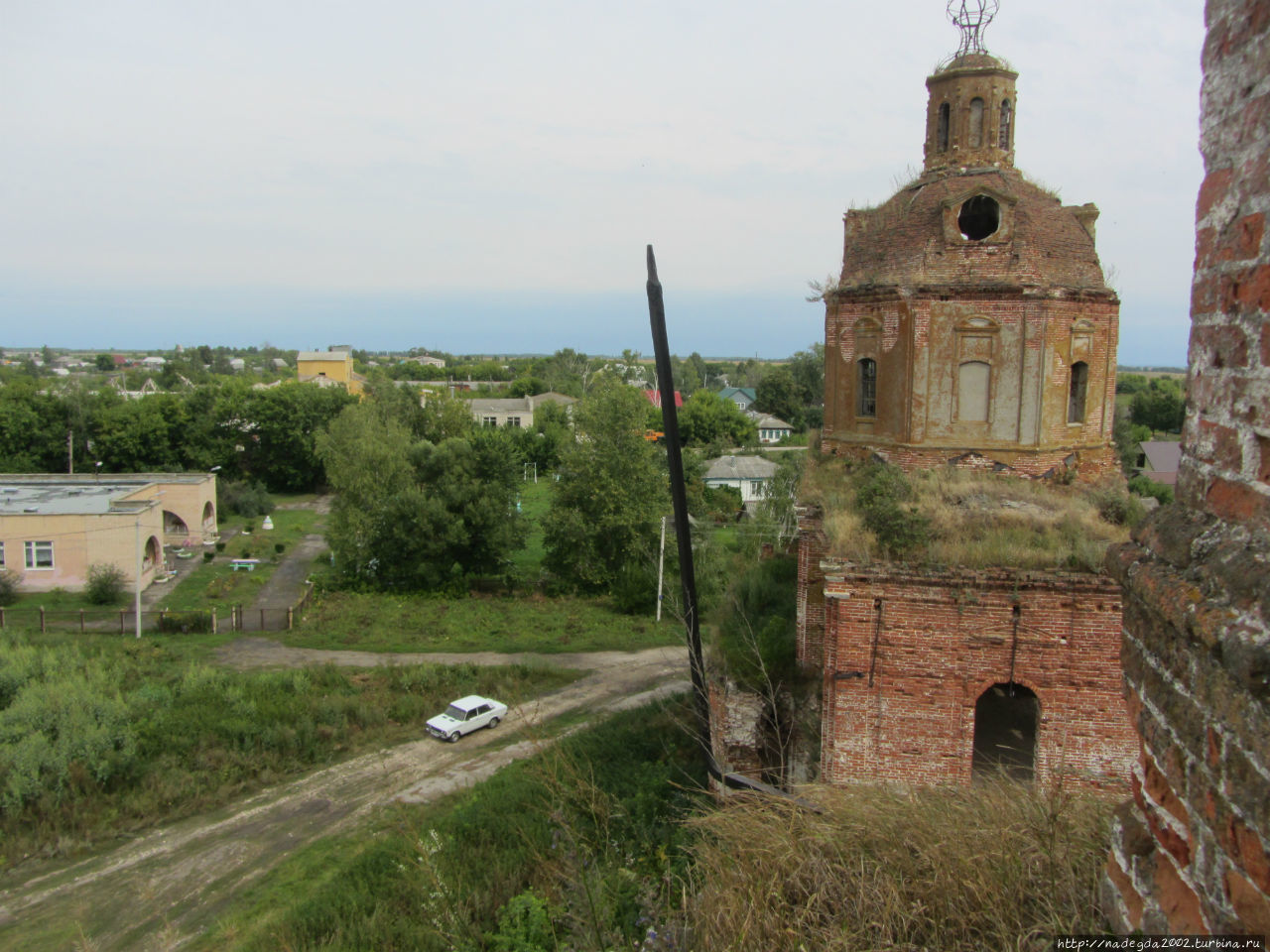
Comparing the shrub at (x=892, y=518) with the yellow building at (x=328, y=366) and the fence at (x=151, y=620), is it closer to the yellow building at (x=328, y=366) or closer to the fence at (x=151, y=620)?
the fence at (x=151, y=620)

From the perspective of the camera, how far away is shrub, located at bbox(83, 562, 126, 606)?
2655cm

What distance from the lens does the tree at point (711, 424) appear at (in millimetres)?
59031

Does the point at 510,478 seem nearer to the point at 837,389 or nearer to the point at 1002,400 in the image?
the point at 837,389

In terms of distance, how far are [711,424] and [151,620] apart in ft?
135

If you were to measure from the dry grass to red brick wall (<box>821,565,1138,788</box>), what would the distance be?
16.1 feet

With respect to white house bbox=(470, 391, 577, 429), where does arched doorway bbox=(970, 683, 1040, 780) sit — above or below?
below

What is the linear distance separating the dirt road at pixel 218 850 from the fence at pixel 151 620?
10.4 meters

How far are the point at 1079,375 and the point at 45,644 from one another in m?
25.4

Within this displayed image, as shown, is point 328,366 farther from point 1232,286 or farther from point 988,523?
point 1232,286

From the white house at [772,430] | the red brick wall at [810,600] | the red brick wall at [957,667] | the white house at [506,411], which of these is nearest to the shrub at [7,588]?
the red brick wall at [810,600]

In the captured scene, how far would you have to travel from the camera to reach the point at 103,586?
87.1 ft

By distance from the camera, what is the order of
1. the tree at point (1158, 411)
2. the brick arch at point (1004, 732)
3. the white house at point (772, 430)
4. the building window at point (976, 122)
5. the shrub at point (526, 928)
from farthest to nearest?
the white house at point (772, 430) < the tree at point (1158, 411) < the building window at point (976, 122) < the brick arch at point (1004, 732) < the shrub at point (526, 928)

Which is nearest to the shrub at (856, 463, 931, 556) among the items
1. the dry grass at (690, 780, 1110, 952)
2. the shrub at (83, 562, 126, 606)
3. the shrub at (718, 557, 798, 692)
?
the shrub at (718, 557, 798, 692)

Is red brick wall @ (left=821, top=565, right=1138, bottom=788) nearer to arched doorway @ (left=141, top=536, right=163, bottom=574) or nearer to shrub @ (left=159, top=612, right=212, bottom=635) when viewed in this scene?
shrub @ (left=159, top=612, right=212, bottom=635)
